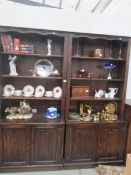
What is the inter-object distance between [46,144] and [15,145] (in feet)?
1.43

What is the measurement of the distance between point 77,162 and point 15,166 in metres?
0.91

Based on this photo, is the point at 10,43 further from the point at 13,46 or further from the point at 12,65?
the point at 12,65

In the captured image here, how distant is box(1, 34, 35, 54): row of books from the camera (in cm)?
256

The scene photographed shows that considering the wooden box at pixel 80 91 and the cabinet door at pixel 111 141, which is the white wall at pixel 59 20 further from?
the cabinet door at pixel 111 141

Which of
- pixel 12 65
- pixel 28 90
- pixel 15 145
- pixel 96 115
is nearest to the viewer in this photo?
pixel 15 145

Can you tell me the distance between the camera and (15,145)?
256cm

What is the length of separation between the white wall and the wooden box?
0.92 m

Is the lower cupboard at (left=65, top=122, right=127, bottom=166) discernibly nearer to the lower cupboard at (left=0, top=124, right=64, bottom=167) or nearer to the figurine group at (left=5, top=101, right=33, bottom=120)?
the lower cupboard at (left=0, top=124, right=64, bottom=167)

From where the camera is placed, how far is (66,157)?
2.71 meters

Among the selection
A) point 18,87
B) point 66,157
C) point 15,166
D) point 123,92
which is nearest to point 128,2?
point 123,92

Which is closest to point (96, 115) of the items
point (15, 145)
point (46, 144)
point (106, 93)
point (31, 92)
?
point (106, 93)

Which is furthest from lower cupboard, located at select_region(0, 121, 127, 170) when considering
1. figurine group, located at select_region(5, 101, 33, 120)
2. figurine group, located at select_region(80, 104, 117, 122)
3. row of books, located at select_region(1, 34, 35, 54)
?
row of books, located at select_region(1, 34, 35, 54)

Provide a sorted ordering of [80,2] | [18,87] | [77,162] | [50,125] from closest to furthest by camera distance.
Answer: [50,125] < [77,162] < [18,87] < [80,2]

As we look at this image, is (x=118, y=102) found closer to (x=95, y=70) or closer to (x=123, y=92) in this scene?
(x=123, y=92)
